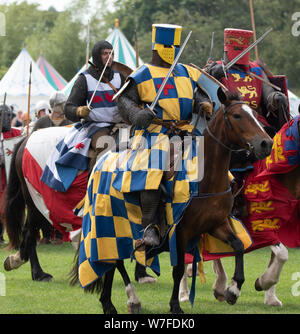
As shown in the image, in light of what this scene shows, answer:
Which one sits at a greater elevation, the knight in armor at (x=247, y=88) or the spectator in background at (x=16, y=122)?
the knight in armor at (x=247, y=88)

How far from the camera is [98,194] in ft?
22.4

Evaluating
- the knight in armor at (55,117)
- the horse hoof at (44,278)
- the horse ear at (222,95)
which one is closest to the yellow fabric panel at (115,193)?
the horse ear at (222,95)

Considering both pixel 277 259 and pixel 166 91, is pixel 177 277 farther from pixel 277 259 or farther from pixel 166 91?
pixel 166 91

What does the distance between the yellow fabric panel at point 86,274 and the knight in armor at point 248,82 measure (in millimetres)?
2337

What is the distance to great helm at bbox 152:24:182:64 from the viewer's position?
6533mm

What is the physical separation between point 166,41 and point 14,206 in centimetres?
385

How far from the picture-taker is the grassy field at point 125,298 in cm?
718

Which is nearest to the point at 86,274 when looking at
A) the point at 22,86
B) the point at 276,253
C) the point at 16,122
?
the point at 276,253

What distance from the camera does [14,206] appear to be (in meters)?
9.53

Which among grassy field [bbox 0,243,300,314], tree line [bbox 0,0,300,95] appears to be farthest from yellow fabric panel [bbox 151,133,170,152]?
tree line [bbox 0,0,300,95]

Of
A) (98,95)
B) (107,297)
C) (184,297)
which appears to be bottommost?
(184,297)

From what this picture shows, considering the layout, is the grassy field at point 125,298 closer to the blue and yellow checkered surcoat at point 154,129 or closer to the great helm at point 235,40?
the blue and yellow checkered surcoat at point 154,129

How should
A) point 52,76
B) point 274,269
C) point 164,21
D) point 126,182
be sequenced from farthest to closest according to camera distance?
1. point 164,21
2. point 52,76
3. point 274,269
4. point 126,182

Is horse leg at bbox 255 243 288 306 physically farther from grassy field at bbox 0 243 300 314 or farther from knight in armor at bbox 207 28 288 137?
knight in armor at bbox 207 28 288 137
